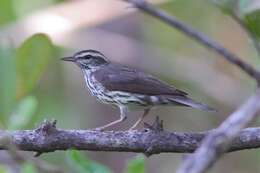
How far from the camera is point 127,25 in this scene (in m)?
9.89

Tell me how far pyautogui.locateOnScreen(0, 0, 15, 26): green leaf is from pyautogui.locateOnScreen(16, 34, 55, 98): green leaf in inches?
111

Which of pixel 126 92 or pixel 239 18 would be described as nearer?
pixel 239 18

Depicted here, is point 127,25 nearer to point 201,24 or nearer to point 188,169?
point 201,24

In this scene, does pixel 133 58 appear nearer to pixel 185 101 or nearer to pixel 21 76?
pixel 185 101

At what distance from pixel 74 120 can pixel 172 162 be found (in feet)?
4.47

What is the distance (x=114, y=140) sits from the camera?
4.20 meters

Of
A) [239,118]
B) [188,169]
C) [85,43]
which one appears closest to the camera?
[188,169]

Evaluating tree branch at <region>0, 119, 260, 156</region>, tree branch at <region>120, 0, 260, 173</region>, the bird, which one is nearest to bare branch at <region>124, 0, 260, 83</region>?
tree branch at <region>120, 0, 260, 173</region>

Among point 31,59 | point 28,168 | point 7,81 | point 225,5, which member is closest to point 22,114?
point 7,81

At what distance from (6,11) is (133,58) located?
7.83 feet

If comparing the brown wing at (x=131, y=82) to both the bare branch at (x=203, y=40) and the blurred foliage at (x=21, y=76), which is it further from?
the bare branch at (x=203, y=40)

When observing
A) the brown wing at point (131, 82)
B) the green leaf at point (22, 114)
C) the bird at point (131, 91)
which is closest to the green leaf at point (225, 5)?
the green leaf at point (22, 114)

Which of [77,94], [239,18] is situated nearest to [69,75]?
[77,94]

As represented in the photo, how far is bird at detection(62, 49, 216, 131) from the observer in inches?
199
